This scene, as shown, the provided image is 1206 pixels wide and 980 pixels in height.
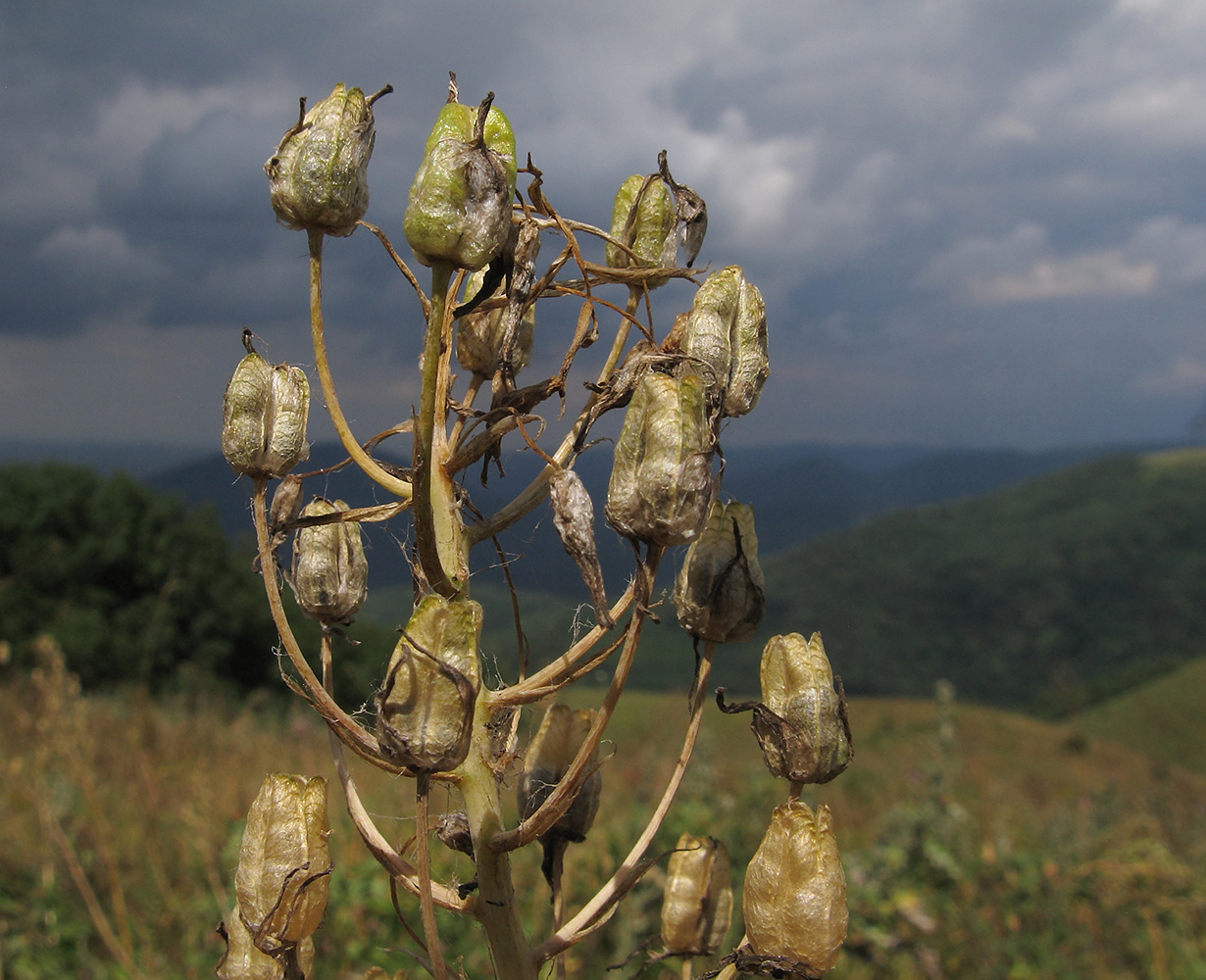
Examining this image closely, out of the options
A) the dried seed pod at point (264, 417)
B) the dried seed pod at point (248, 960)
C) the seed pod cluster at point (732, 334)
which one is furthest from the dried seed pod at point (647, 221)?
the dried seed pod at point (248, 960)

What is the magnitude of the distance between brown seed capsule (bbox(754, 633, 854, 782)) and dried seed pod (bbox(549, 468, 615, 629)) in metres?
0.34

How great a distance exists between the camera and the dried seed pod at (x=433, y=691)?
108 cm

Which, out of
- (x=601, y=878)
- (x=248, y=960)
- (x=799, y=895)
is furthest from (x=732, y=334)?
(x=601, y=878)

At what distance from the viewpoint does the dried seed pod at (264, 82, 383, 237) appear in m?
1.37

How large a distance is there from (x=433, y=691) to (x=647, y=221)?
0.91 m

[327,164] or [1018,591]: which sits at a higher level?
[327,164]

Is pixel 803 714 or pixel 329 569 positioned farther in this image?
pixel 329 569

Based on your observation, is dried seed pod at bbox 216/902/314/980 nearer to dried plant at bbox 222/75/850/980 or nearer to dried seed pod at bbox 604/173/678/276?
dried plant at bbox 222/75/850/980

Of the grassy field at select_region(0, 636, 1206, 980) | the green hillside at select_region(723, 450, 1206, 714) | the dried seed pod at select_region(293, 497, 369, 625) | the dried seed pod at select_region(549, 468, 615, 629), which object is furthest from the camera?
the green hillside at select_region(723, 450, 1206, 714)

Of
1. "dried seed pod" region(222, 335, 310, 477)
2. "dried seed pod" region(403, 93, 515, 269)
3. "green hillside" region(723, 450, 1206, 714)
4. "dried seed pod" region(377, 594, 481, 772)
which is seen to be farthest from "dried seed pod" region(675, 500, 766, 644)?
"green hillside" region(723, 450, 1206, 714)

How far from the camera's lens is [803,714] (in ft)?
4.55

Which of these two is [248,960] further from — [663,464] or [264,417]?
[663,464]

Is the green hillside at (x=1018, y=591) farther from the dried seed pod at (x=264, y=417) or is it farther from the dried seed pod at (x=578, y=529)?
the dried seed pod at (x=578, y=529)

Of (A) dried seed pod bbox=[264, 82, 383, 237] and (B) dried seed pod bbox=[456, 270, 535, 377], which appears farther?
(B) dried seed pod bbox=[456, 270, 535, 377]
